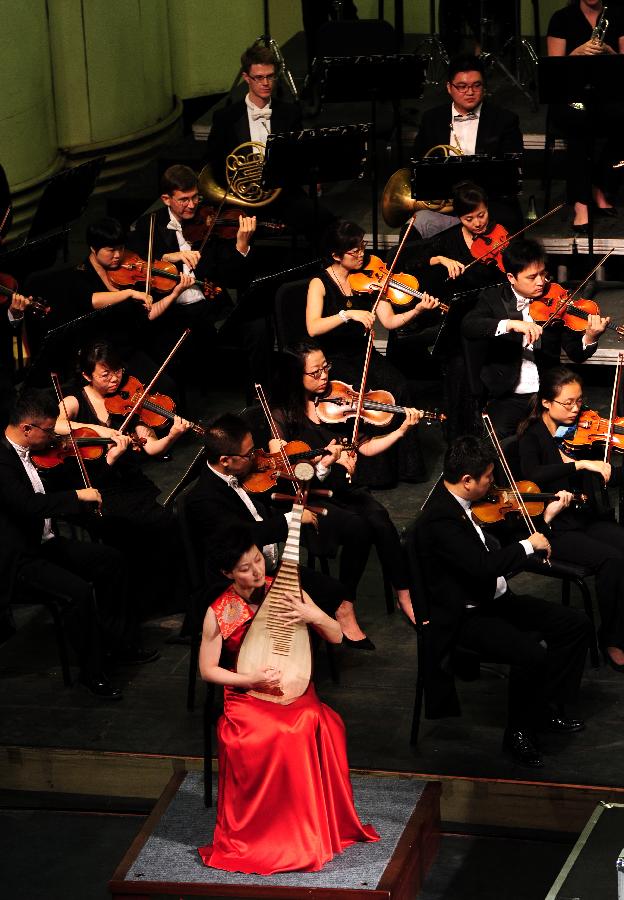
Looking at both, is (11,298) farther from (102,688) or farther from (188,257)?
(102,688)

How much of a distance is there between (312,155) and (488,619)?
2.41 m

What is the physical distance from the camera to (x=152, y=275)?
7.47 metres

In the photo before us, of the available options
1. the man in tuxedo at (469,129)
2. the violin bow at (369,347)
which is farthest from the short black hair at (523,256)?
the man in tuxedo at (469,129)

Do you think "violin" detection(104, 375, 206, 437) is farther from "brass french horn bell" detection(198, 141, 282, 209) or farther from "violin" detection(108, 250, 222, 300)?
"brass french horn bell" detection(198, 141, 282, 209)

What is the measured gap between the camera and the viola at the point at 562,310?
7004 mm

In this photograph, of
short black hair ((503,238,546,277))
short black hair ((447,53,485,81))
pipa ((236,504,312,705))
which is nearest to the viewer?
pipa ((236,504,312,705))

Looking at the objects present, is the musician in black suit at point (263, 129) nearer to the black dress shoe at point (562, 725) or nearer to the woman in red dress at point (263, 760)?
the black dress shoe at point (562, 725)

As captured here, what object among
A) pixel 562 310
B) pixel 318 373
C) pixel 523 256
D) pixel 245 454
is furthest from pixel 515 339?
pixel 245 454

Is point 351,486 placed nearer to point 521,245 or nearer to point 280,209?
point 521,245

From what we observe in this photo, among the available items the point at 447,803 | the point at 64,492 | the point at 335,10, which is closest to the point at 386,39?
the point at 335,10

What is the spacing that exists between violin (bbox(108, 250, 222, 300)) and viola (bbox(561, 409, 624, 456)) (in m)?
1.86

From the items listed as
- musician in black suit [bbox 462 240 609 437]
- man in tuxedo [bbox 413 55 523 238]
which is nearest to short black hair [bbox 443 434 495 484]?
musician in black suit [bbox 462 240 609 437]

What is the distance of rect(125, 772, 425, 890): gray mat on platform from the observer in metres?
5.07

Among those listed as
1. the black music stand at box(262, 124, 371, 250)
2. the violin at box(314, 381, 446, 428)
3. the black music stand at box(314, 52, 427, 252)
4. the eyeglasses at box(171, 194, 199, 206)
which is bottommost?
the violin at box(314, 381, 446, 428)
